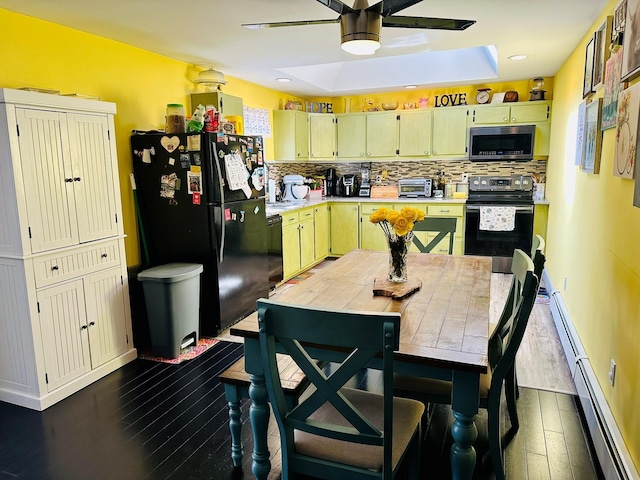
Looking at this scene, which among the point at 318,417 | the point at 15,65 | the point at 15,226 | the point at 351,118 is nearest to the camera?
the point at 318,417

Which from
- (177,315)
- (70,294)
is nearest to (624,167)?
(177,315)

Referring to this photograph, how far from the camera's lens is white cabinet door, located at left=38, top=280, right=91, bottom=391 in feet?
8.46

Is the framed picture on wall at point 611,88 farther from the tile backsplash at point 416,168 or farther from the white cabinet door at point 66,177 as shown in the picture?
the tile backsplash at point 416,168

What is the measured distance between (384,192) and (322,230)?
3.37ft

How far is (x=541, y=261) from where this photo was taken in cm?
208

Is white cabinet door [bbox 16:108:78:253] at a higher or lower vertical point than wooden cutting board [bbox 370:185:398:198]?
higher

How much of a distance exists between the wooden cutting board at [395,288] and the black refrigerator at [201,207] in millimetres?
1589

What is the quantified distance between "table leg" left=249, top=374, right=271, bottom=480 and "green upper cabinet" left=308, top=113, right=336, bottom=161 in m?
4.67

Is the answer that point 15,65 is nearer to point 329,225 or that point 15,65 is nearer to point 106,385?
point 106,385

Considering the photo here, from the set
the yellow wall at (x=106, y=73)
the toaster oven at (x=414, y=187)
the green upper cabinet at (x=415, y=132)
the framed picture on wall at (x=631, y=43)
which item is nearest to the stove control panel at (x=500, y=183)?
the toaster oven at (x=414, y=187)

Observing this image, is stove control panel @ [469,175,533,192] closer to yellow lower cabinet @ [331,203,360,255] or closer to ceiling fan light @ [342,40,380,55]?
yellow lower cabinet @ [331,203,360,255]

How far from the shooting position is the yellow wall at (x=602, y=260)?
1879 mm

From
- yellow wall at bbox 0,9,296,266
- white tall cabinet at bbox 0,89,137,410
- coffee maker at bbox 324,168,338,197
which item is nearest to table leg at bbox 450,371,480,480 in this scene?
white tall cabinet at bbox 0,89,137,410

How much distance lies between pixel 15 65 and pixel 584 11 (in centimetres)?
352
